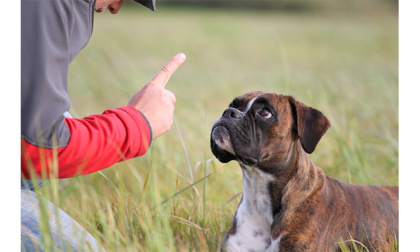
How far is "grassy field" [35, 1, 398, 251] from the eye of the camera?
114 inches

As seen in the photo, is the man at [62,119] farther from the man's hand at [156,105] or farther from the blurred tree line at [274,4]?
the blurred tree line at [274,4]

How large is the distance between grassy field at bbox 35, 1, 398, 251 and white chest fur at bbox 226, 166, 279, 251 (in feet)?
0.70

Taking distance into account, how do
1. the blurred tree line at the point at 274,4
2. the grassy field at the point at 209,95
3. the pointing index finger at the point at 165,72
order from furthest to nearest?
the blurred tree line at the point at 274,4 → the grassy field at the point at 209,95 → the pointing index finger at the point at 165,72

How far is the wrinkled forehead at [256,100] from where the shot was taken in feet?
9.00

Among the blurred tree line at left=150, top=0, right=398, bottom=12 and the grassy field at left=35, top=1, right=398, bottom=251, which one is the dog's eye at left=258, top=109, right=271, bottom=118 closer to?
the grassy field at left=35, top=1, right=398, bottom=251

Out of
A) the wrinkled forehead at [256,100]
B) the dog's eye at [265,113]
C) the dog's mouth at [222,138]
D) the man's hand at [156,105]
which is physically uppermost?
the man's hand at [156,105]

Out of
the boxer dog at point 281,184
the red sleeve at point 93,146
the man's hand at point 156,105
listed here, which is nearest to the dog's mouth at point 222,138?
the boxer dog at point 281,184

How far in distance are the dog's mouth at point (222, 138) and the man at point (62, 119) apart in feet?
1.27

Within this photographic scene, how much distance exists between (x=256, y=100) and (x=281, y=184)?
501 millimetres

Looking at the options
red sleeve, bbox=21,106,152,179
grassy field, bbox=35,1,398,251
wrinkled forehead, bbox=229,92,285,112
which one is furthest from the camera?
grassy field, bbox=35,1,398,251

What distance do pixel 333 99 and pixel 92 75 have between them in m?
4.61

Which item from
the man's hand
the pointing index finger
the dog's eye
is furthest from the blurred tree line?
the man's hand

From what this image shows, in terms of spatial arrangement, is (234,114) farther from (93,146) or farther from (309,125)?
(93,146)

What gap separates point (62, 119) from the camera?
2.03 meters
